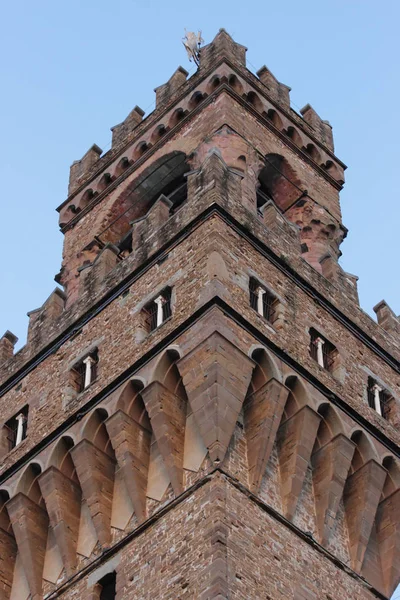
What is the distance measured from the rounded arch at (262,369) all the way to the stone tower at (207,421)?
2 cm

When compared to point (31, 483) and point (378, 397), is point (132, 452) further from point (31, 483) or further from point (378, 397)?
point (378, 397)

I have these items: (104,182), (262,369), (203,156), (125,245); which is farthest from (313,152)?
(262,369)

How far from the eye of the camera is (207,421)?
24.6 meters

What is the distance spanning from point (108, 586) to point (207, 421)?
3.10 metres

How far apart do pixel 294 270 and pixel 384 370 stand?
2793 millimetres

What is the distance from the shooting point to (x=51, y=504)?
26500mm

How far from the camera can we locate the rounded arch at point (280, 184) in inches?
1387

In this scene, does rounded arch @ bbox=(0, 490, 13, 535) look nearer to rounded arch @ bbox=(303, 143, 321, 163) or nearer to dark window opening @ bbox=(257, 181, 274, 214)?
dark window opening @ bbox=(257, 181, 274, 214)

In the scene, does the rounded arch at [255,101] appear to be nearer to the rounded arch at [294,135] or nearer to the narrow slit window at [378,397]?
the rounded arch at [294,135]

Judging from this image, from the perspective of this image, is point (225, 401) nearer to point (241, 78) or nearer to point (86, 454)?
point (86, 454)

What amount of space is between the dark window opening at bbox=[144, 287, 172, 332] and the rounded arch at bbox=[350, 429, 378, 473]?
3923 mm

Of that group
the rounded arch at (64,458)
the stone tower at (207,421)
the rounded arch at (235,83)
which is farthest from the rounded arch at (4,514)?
the rounded arch at (235,83)

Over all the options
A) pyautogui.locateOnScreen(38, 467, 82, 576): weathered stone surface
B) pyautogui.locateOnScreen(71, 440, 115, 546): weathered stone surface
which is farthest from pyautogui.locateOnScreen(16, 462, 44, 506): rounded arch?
pyautogui.locateOnScreen(71, 440, 115, 546): weathered stone surface

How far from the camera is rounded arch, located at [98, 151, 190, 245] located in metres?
35.3
